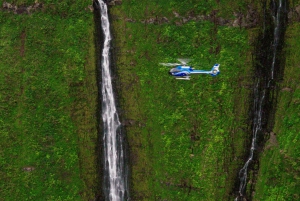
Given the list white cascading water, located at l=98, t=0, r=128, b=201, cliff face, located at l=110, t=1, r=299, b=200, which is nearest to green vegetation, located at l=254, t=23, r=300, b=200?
cliff face, located at l=110, t=1, r=299, b=200

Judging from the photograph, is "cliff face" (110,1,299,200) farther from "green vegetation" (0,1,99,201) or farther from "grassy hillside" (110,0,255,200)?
"green vegetation" (0,1,99,201)

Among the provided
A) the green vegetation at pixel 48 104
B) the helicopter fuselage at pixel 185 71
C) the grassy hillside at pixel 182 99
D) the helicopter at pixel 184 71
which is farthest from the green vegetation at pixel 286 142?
the green vegetation at pixel 48 104

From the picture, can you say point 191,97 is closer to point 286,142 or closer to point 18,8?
point 286,142

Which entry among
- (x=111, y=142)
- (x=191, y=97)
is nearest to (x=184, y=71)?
(x=191, y=97)

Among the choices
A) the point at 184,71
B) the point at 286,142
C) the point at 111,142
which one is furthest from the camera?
the point at 111,142

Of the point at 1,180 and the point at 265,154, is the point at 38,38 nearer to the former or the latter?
the point at 1,180

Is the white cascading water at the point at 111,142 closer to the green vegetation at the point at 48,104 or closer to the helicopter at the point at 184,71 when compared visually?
the green vegetation at the point at 48,104

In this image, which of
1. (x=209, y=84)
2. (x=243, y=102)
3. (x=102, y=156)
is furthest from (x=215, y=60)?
(x=102, y=156)
